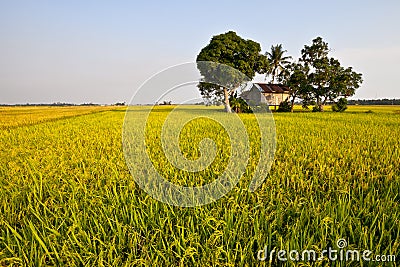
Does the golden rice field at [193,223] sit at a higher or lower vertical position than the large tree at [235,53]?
lower

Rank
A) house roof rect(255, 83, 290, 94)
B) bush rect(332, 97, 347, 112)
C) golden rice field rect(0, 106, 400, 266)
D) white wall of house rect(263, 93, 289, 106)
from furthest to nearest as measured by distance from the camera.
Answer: white wall of house rect(263, 93, 289, 106) → house roof rect(255, 83, 290, 94) → bush rect(332, 97, 347, 112) → golden rice field rect(0, 106, 400, 266)

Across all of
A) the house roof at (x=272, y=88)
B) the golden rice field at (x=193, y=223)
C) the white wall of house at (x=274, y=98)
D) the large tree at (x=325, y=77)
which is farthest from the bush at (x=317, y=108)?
the golden rice field at (x=193, y=223)

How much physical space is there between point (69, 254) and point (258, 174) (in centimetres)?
211

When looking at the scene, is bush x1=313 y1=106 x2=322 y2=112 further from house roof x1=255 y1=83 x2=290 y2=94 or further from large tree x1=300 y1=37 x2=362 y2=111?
house roof x1=255 y1=83 x2=290 y2=94

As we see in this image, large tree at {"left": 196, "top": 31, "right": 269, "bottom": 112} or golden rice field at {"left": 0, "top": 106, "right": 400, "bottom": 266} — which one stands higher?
large tree at {"left": 196, "top": 31, "right": 269, "bottom": 112}

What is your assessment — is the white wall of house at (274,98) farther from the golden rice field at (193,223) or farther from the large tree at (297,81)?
the golden rice field at (193,223)

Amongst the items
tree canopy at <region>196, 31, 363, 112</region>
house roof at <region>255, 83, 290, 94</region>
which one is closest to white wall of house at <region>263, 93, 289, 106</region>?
house roof at <region>255, 83, 290, 94</region>

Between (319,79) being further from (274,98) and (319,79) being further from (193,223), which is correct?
(193,223)

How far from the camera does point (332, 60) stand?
1115 inches

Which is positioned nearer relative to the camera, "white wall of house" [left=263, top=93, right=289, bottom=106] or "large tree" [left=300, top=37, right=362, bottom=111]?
"large tree" [left=300, top=37, right=362, bottom=111]

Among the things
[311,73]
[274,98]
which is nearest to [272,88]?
[274,98]

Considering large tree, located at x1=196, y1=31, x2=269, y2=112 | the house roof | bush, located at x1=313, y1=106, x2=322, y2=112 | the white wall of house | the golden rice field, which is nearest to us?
the golden rice field

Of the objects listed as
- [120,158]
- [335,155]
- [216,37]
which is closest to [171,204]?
[120,158]

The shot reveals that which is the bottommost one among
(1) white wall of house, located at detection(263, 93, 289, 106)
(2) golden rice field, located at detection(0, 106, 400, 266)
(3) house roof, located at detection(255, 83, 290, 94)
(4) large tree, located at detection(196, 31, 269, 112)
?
(2) golden rice field, located at detection(0, 106, 400, 266)
